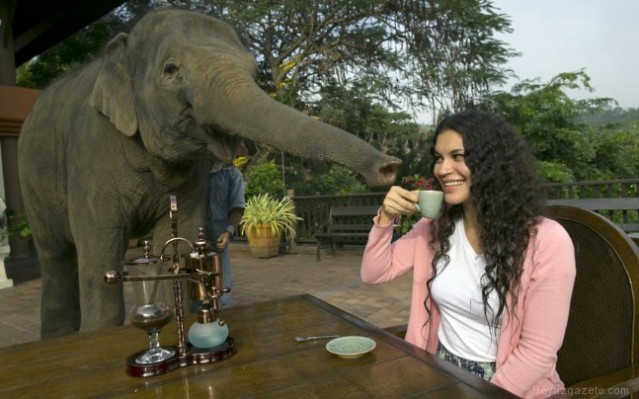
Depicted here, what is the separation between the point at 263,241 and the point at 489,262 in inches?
255

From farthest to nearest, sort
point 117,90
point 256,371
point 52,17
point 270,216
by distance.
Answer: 1. point 270,216
2. point 52,17
3. point 117,90
4. point 256,371

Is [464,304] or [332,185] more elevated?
[332,185]

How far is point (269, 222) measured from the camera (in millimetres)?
7875

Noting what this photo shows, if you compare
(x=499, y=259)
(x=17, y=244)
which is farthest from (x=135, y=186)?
(x=17, y=244)

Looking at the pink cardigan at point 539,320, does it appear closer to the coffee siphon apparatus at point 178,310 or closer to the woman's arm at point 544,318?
the woman's arm at point 544,318

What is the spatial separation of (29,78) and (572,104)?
44.1 ft

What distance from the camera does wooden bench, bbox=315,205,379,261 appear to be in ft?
24.2

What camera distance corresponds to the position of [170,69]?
1929 millimetres

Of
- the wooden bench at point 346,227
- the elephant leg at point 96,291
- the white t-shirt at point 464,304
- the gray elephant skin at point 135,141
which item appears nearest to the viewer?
the white t-shirt at point 464,304

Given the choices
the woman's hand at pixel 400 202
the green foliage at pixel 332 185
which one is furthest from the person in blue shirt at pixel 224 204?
the green foliage at pixel 332 185

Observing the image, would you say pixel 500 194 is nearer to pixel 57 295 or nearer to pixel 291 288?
pixel 57 295

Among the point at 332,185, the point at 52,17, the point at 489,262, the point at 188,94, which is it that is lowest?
the point at 489,262

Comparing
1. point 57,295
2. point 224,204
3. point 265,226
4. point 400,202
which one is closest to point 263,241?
point 265,226

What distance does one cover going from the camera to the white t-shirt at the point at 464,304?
5.29 feet
